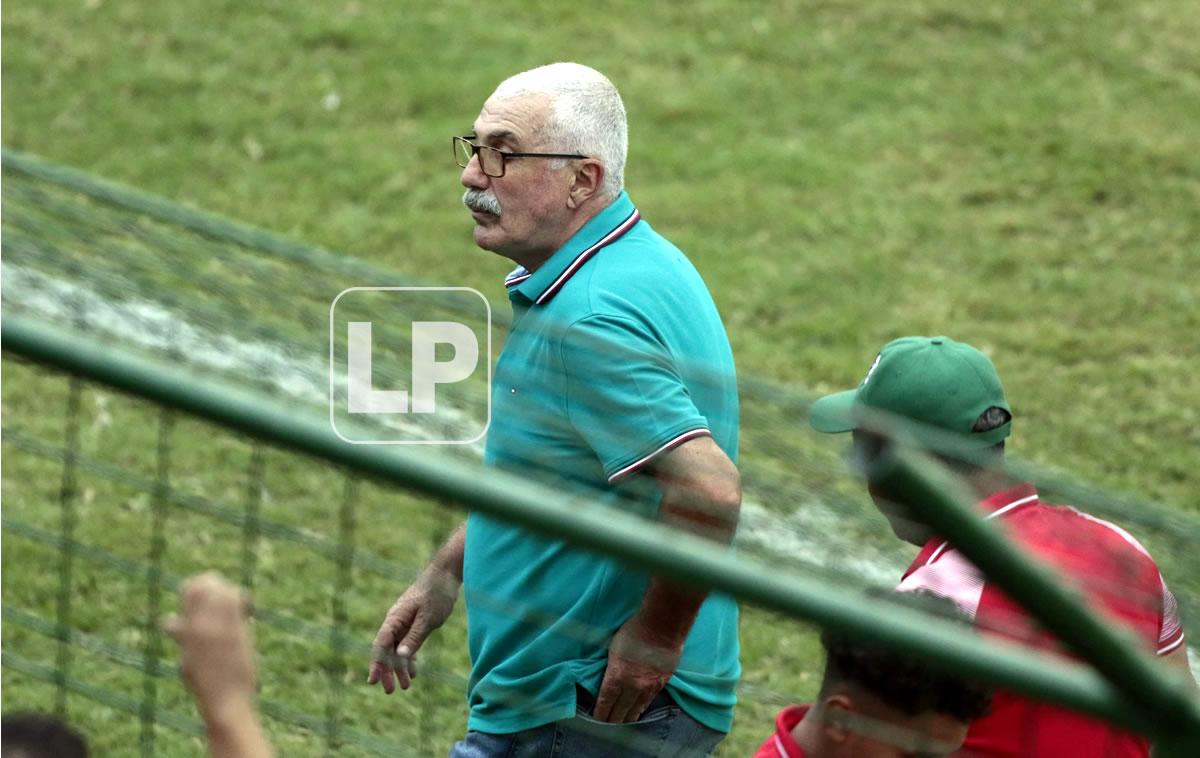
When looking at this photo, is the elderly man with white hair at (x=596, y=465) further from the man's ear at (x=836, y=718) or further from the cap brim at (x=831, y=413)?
the man's ear at (x=836, y=718)

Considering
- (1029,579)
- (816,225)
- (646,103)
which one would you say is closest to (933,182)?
(816,225)

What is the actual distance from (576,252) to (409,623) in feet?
3.09

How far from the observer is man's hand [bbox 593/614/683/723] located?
11.9ft

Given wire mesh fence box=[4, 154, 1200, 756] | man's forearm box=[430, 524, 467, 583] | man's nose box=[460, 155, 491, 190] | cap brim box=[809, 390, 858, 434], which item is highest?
man's nose box=[460, 155, 491, 190]

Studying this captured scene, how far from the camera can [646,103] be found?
1059 cm

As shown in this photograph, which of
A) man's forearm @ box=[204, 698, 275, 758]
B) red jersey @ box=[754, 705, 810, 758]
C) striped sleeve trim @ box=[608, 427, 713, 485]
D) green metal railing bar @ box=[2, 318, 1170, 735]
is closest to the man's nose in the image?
striped sleeve trim @ box=[608, 427, 713, 485]

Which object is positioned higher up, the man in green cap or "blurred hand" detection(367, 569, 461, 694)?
the man in green cap

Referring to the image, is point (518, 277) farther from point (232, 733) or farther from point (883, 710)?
point (232, 733)

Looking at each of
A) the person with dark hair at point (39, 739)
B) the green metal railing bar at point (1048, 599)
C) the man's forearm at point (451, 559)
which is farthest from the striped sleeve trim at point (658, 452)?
the green metal railing bar at point (1048, 599)

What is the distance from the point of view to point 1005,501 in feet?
10.5

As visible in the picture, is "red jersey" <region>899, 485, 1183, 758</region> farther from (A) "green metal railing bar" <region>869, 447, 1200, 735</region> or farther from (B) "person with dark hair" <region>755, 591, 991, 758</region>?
(A) "green metal railing bar" <region>869, 447, 1200, 735</region>

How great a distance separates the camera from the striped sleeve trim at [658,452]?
3.57 metres

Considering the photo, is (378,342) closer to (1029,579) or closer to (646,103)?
(1029,579)

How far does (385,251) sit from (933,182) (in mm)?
2963
